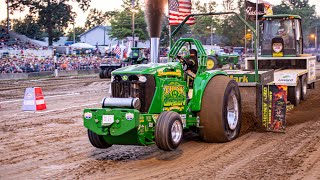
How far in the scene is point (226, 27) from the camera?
69.7m

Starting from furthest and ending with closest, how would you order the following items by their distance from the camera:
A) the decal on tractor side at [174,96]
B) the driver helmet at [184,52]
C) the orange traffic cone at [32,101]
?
the orange traffic cone at [32,101] → the driver helmet at [184,52] → the decal on tractor side at [174,96]

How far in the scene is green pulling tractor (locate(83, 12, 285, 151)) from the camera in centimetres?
707

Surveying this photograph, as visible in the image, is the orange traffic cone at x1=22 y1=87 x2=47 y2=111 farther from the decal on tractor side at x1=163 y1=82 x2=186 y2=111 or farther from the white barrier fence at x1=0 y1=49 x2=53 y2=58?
the white barrier fence at x1=0 y1=49 x2=53 y2=58

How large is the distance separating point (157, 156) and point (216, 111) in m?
1.31

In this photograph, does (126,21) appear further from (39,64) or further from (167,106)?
(167,106)

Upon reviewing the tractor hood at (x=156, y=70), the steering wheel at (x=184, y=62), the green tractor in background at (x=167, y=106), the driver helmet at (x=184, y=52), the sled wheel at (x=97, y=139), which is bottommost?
the sled wheel at (x=97, y=139)

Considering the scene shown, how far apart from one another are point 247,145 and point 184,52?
218 cm

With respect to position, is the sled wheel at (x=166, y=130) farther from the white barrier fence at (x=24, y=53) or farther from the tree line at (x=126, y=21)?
the tree line at (x=126, y=21)

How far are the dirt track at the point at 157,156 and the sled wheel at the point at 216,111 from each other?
7.8 inches

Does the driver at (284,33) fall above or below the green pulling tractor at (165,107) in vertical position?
above

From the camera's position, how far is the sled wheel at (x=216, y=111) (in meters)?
8.31

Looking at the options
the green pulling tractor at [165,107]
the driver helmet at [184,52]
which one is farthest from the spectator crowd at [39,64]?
the green pulling tractor at [165,107]

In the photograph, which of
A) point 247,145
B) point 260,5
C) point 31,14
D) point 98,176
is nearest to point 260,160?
point 247,145

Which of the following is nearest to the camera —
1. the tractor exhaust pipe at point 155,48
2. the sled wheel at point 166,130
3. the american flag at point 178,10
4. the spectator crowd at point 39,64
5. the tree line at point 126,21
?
the sled wheel at point 166,130
